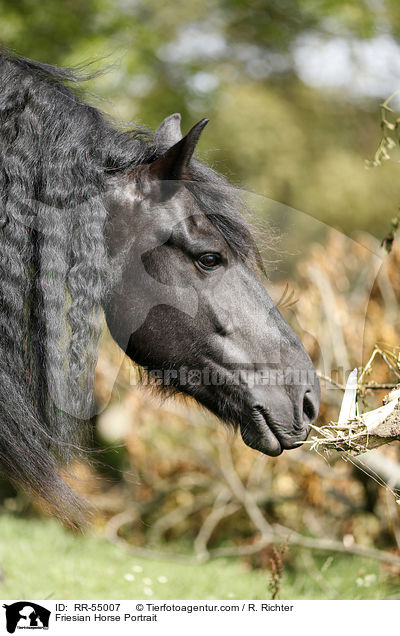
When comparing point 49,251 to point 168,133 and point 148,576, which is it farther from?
point 148,576

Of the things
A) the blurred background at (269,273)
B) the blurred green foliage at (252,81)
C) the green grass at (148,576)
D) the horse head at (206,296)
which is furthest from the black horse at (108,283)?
the blurred green foliage at (252,81)

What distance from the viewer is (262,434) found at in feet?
7.51

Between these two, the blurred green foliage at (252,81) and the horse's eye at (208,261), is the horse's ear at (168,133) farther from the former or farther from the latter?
the blurred green foliage at (252,81)

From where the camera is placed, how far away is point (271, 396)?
2.30 meters

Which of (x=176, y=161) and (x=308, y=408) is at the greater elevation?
(x=176, y=161)

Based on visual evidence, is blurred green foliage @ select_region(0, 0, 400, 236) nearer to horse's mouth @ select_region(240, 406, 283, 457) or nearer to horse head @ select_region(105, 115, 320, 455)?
horse head @ select_region(105, 115, 320, 455)

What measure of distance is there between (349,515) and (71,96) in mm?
3845

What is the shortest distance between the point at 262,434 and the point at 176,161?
108 centimetres

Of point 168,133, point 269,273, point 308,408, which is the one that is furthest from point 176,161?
point 308,408

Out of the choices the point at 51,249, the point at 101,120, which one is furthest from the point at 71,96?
the point at 51,249

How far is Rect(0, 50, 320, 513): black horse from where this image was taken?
7.28ft
